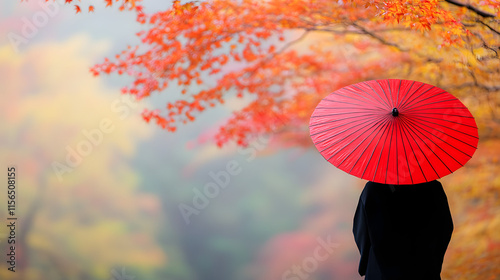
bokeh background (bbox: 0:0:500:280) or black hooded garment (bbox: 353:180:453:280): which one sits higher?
bokeh background (bbox: 0:0:500:280)

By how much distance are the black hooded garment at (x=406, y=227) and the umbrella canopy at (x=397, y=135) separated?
22 centimetres

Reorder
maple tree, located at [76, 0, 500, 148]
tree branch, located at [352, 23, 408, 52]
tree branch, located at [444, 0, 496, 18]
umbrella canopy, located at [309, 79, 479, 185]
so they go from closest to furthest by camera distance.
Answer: umbrella canopy, located at [309, 79, 479, 185] < tree branch, located at [444, 0, 496, 18] < maple tree, located at [76, 0, 500, 148] < tree branch, located at [352, 23, 408, 52]

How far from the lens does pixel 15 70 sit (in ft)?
14.0

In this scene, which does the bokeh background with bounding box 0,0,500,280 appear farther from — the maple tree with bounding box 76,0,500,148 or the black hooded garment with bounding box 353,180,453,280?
the black hooded garment with bounding box 353,180,453,280

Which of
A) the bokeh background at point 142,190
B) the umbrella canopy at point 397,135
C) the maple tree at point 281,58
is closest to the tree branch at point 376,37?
the maple tree at point 281,58

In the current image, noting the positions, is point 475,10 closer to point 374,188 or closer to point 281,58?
point 281,58

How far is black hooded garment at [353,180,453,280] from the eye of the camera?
2.49 meters

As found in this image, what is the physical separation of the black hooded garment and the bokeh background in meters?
1.89

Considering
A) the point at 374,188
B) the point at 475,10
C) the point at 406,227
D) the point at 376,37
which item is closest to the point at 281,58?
the point at 376,37

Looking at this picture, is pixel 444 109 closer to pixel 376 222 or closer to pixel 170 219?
pixel 376 222

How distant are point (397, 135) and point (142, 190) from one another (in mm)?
2797

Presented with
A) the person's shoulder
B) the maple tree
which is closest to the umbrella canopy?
the person's shoulder

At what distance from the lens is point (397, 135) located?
2.33 metres

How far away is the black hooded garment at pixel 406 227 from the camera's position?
97.9 inches
